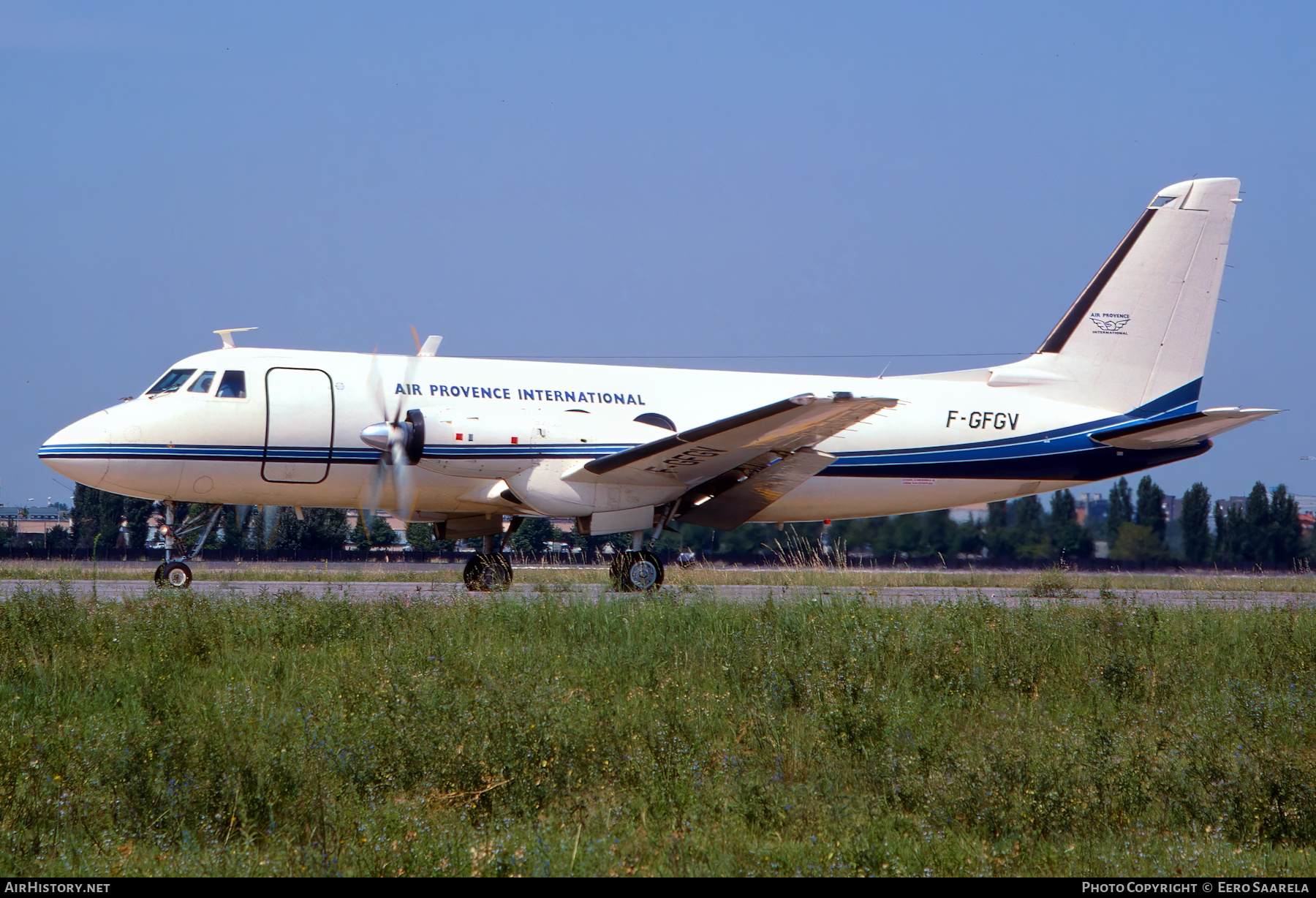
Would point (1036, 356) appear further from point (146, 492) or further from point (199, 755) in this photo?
point (199, 755)

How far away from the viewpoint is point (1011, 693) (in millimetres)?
8562

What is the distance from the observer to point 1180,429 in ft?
60.6

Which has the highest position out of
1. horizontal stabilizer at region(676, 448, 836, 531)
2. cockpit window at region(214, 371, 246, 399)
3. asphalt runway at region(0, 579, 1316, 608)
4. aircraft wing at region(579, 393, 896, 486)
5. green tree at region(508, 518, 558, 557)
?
cockpit window at region(214, 371, 246, 399)

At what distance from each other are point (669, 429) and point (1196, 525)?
76.6 ft

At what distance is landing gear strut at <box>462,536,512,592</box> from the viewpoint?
16703mm

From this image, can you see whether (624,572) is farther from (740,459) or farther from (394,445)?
(394,445)

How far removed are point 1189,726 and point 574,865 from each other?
4.81 metres

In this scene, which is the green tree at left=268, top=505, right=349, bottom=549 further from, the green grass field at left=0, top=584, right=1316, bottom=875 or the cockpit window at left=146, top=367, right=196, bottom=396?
the green grass field at left=0, top=584, right=1316, bottom=875

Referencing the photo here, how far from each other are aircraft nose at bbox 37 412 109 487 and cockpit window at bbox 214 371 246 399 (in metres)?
1.77

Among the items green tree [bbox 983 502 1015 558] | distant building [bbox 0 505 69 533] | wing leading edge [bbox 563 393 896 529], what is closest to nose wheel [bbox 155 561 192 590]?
wing leading edge [bbox 563 393 896 529]

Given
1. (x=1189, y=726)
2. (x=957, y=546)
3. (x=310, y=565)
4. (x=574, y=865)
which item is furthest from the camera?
(x=310, y=565)

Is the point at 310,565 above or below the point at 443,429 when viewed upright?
below

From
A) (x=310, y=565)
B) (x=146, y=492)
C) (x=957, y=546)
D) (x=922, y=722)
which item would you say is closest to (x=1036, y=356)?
(x=957, y=546)

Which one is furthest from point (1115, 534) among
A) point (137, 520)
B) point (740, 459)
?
point (137, 520)
